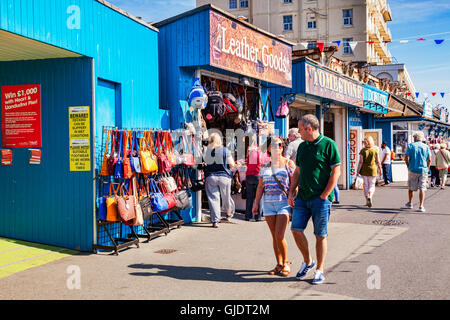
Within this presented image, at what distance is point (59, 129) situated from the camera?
24.3 feet

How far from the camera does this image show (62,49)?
6848 millimetres

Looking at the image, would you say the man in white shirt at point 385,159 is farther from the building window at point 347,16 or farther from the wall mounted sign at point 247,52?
the building window at point 347,16

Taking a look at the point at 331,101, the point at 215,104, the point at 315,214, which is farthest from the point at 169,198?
the point at 331,101

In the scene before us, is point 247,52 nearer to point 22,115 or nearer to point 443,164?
point 22,115

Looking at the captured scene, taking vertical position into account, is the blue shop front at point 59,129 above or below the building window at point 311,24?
below

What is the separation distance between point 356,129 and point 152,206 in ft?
44.4

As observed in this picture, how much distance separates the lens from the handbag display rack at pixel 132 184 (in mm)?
7203

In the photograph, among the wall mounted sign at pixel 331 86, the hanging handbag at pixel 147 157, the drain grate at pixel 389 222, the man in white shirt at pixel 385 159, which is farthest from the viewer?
the man in white shirt at pixel 385 159

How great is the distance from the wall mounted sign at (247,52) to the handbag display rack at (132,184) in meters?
2.26

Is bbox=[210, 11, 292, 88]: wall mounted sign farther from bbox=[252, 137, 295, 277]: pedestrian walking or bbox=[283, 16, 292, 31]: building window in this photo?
bbox=[283, 16, 292, 31]: building window

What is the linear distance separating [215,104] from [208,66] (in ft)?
2.65

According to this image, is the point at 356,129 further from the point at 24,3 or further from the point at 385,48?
the point at 385,48

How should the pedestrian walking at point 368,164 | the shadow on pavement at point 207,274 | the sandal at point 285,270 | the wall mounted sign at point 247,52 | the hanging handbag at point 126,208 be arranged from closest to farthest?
1. the shadow on pavement at point 207,274
2. the sandal at point 285,270
3. the hanging handbag at point 126,208
4. the wall mounted sign at point 247,52
5. the pedestrian walking at point 368,164

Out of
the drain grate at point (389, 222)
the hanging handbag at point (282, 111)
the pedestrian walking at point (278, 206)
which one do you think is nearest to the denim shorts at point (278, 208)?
the pedestrian walking at point (278, 206)
